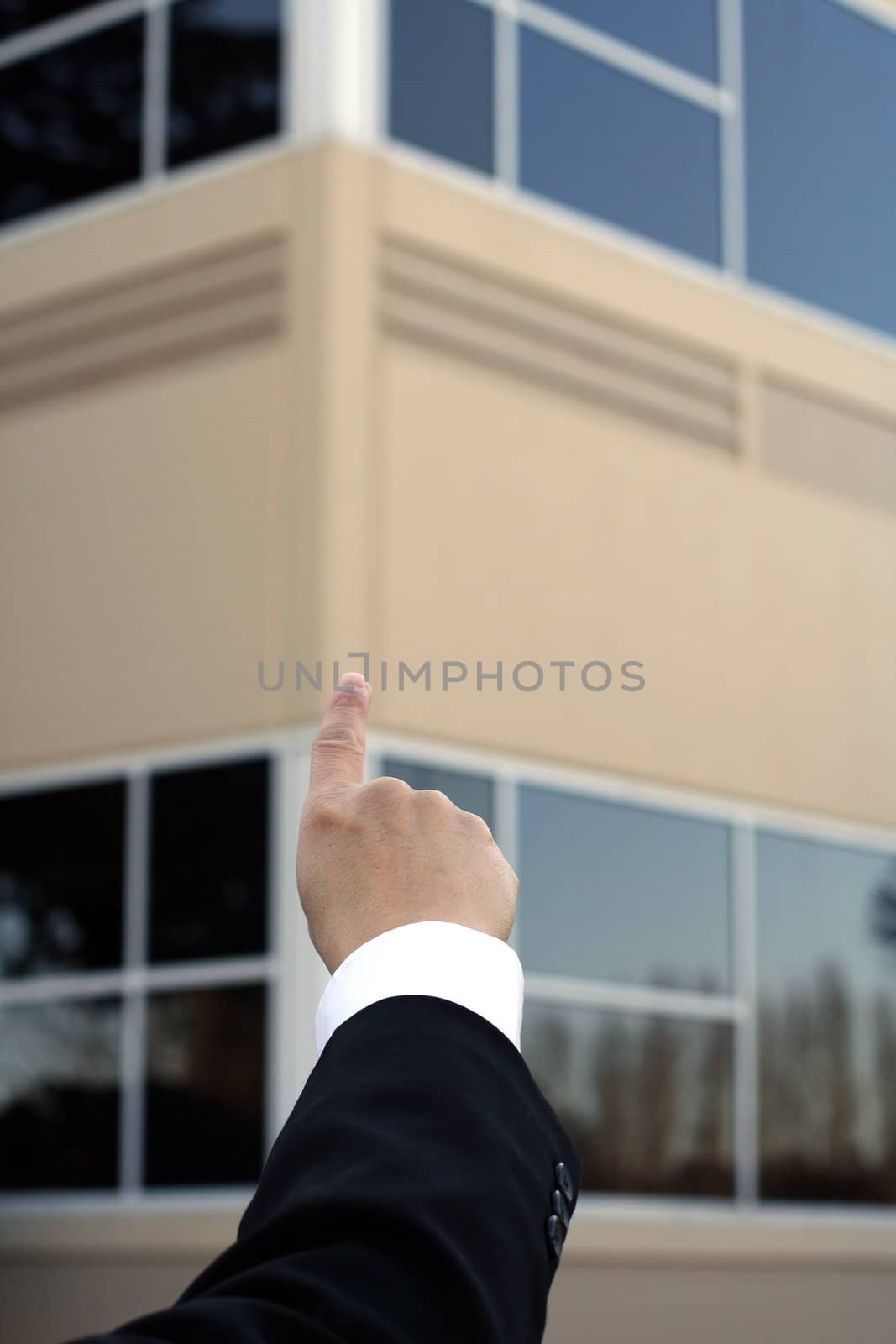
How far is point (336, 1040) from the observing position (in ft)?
3.17

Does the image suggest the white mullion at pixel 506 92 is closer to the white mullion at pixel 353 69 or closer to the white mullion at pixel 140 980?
the white mullion at pixel 353 69

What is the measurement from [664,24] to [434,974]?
363 inches

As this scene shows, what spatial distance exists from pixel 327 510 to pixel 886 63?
15.8 ft

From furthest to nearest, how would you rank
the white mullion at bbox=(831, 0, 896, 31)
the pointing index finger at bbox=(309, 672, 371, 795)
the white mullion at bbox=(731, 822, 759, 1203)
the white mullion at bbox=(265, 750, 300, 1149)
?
the white mullion at bbox=(831, 0, 896, 31) → the white mullion at bbox=(731, 822, 759, 1203) → the white mullion at bbox=(265, 750, 300, 1149) → the pointing index finger at bbox=(309, 672, 371, 795)

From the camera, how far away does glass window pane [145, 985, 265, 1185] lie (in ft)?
24.6

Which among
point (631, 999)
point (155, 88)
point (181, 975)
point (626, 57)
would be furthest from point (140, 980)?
point (626, 57)

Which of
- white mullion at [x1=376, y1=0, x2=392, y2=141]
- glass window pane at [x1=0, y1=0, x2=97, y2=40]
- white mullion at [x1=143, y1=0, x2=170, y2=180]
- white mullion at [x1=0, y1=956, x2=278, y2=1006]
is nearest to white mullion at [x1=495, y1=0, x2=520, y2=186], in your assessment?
white mullion at [x1=376, y1=0, x2=392, y2=141]

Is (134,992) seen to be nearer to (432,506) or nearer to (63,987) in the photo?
(63,987)

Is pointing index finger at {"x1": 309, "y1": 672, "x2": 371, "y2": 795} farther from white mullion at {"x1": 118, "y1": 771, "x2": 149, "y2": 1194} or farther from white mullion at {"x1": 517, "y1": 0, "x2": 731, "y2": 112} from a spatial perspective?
white mullion at {"x1": 517, "y1": 0, "x2": 731, "y2": 112}

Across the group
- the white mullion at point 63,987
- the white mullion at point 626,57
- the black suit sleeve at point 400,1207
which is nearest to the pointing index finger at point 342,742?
the black suit sleeve at point 400,1207

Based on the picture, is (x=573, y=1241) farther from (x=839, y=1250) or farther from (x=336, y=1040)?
(x=336, y=1040)

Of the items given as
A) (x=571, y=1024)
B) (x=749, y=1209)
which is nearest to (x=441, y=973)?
(x=571, y=1024)

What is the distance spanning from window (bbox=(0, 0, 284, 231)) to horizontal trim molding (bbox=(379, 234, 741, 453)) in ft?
2.97

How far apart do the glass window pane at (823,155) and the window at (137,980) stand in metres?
4.04
